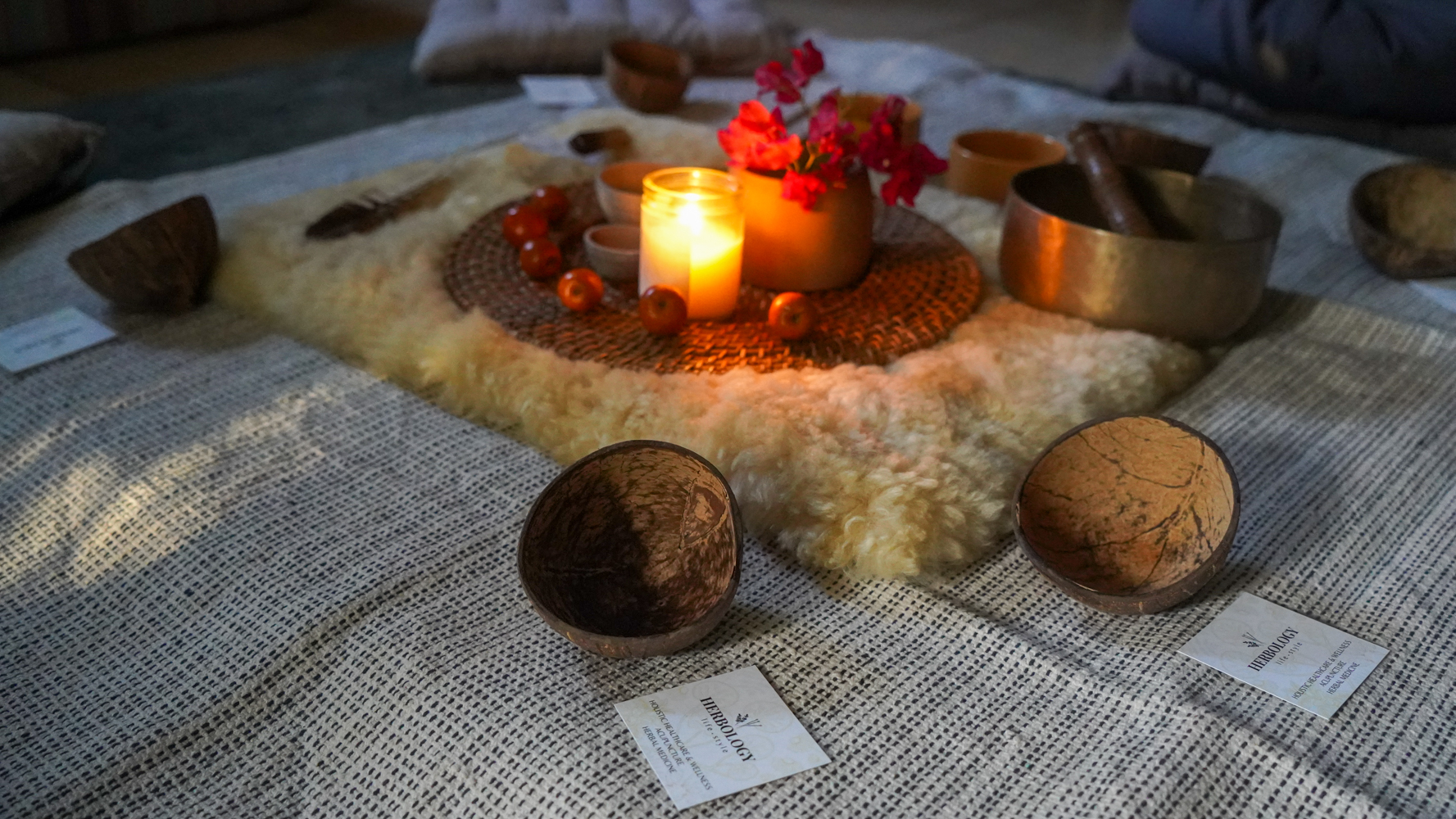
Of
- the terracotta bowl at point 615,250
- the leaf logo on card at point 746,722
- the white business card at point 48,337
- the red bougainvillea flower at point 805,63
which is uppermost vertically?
the red bougainvillea flower at point 805,63

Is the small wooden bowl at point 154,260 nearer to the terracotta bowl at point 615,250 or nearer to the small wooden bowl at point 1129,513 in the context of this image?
the terracotta bowl at point 615,250

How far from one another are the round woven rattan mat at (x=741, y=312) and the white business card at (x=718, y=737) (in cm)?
35

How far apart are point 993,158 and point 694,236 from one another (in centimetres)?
65

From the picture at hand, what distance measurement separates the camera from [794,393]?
912 millimetres

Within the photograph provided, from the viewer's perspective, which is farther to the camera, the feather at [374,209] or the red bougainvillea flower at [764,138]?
the feather at [374,209]

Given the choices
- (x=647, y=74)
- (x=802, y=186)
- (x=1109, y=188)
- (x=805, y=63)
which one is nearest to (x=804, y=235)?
(x=802, y=186)

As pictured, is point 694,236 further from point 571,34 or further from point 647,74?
point 571,34

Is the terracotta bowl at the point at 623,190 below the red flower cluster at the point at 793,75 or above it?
below

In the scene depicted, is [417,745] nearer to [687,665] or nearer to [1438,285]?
[687,665]

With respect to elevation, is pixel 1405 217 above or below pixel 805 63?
below

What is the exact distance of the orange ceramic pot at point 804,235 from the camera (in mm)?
1032

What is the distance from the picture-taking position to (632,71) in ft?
5.86

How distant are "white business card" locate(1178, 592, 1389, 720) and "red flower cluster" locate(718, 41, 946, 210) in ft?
1.59

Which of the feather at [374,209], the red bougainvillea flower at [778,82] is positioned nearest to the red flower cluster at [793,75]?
the red bougainvillea flower at [778,82]
